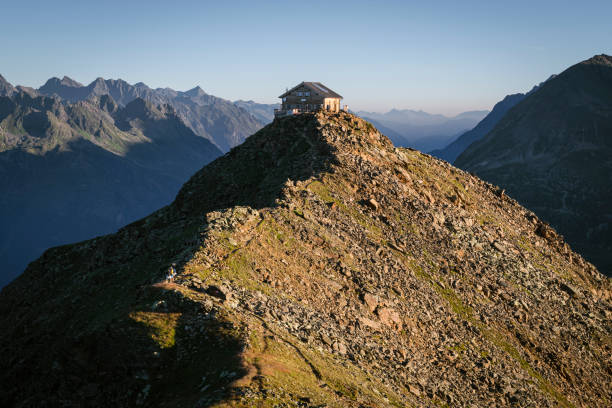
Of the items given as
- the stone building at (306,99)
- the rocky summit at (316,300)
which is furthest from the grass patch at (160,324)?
the stone building at (306,99)

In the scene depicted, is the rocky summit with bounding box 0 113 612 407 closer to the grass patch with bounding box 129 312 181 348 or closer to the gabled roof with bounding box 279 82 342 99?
the grass patch with bounding box 129 312 181 348

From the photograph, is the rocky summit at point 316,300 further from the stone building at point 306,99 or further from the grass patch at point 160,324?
the stone building at point 306,99

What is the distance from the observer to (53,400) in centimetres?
2514

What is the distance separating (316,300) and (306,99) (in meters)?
73.1

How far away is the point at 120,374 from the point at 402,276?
3084cm

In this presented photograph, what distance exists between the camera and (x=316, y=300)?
36156mm

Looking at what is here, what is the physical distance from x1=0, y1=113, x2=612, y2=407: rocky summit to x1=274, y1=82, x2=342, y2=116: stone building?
25.8 metres

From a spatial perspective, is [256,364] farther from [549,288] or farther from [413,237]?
[549,288]

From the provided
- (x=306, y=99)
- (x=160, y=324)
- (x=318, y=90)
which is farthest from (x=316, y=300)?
(x=318, y=90)

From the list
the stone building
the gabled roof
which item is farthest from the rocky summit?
the gabled roof

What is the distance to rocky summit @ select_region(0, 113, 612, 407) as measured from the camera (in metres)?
24.9

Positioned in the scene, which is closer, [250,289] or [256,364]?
[256,364]

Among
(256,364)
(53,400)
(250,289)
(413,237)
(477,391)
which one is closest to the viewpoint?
(256,364)

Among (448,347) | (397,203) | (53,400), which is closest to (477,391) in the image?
(448,347)
